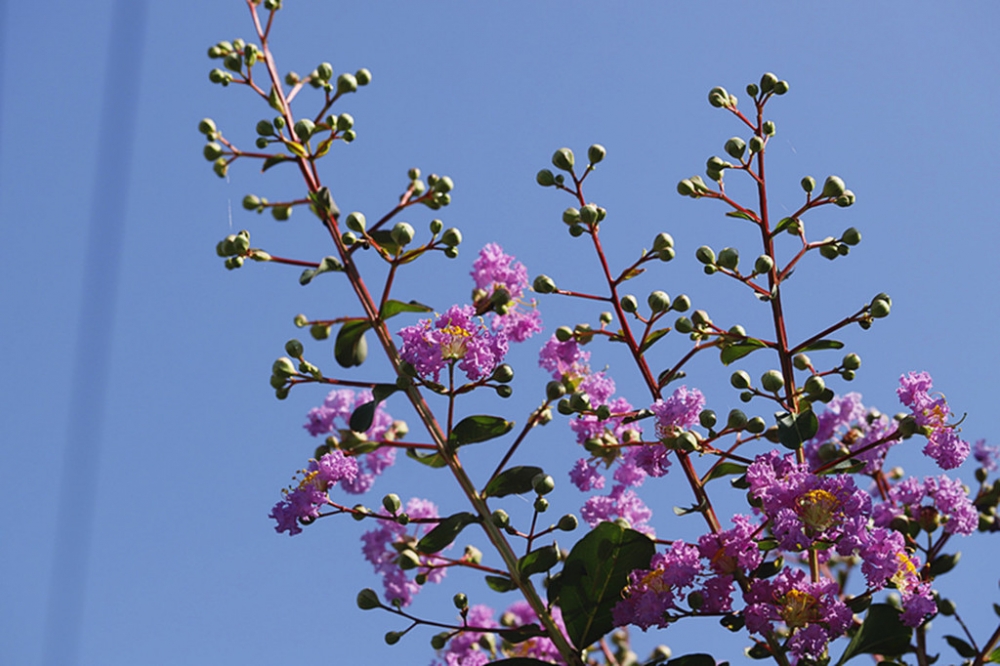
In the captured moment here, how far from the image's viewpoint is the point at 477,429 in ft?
6.56

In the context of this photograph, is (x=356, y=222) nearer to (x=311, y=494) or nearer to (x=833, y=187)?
(x=311, y=494)

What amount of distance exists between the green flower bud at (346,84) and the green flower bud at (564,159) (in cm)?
52

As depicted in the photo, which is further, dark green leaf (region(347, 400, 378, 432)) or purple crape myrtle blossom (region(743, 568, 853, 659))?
dark green leaf (region(347, 400, 378, 432))

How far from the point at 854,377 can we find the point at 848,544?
368mm

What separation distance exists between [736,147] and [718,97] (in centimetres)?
13

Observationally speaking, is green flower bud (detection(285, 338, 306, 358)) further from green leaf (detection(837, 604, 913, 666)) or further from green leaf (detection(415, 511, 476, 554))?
green leaf (detection(837, 604, 913, 666))

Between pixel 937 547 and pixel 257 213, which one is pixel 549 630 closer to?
pixel 937 547

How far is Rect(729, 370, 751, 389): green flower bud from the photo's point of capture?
1.93m

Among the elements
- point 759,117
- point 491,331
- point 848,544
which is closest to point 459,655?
point 491,331

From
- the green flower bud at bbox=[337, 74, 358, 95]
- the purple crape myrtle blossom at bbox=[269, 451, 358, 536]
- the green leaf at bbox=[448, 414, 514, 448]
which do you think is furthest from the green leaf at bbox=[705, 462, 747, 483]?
the green flower bud at bbox=[337, 74, 358, 95]

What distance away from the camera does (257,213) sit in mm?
2197

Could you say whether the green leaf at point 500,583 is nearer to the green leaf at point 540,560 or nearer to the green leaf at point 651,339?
the green leaf at point 540,560

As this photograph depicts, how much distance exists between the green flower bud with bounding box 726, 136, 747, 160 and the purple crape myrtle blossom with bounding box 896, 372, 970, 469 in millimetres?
592

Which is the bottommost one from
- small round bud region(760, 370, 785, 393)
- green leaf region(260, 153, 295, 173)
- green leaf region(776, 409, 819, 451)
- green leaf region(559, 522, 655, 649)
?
green leaf region(559, 522, 655, 649)
